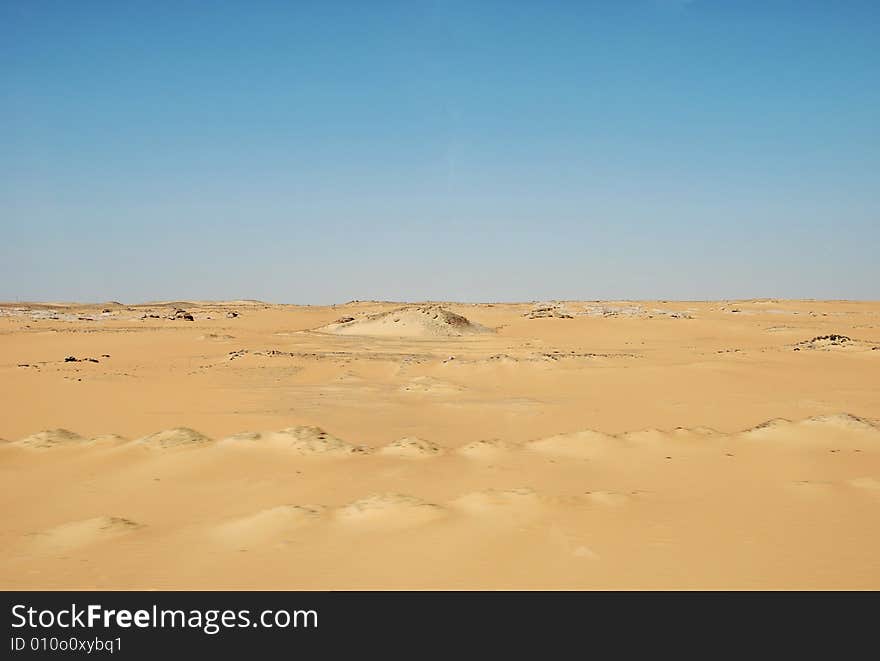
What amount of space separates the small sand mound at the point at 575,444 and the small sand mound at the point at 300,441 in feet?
5.02

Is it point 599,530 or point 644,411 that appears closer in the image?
point 599,530

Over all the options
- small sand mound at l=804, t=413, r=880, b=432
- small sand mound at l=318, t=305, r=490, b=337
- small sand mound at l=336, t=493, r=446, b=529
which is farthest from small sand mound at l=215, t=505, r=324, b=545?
small sand mound at l=318, t=305, r=490, b=337

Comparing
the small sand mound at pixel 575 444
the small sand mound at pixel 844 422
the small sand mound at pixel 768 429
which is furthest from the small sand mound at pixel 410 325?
the small sand mound at pixel 844 422

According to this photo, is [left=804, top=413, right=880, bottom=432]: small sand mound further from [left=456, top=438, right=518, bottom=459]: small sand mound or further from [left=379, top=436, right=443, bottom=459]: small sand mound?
[left=379, top=436, right=443, bottom=459]: small sand mound

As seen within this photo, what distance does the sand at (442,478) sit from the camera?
2971 mm

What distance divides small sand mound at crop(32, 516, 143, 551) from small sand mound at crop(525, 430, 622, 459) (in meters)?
3.13

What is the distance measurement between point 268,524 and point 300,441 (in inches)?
70.4

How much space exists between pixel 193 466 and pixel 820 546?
13.6 ft

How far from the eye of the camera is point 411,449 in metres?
5.15

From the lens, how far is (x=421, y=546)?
3.22 meters

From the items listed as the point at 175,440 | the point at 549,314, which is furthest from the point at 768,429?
the point at 549,314

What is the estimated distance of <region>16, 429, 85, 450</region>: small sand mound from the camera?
17.4 feet
